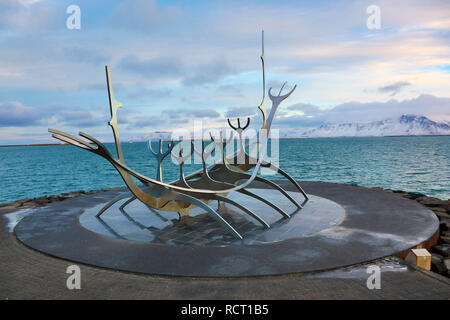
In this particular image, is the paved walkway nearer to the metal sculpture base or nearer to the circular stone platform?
the circular stone platform

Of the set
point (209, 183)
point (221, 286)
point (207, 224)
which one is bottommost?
point (221, 286)

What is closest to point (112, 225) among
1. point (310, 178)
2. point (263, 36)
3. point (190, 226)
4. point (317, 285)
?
point (190, 226)

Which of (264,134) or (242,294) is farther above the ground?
(264,134)

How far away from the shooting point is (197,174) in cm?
1194

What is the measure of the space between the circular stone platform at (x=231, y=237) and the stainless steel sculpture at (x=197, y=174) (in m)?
0.58

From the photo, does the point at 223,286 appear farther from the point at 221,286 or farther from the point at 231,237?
the point at 231,237

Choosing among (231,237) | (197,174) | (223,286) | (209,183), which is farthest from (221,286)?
(197,174)

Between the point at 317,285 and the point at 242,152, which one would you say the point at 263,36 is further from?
the point at 317,285

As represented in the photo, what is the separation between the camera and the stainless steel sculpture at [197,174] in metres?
8.66

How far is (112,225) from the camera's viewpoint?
1039cm

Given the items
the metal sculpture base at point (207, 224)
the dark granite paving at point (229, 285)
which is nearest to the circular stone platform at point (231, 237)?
the metal sculpture base at point (207, 224)

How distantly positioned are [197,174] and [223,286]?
6139 millimetres
